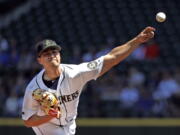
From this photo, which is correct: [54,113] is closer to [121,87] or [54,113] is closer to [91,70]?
[91,70]

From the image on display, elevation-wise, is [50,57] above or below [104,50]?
below

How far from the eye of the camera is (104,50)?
1058cm

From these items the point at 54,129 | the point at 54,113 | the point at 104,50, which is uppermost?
the point at 104,50

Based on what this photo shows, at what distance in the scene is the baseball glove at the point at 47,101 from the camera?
4.71 meters

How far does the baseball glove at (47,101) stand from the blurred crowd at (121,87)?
4.58 metres

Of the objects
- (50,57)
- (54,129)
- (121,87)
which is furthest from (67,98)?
(121,87)

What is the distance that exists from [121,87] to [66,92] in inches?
181

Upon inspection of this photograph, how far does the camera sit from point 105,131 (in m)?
8.95

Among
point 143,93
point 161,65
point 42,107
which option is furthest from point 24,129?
point 42,107

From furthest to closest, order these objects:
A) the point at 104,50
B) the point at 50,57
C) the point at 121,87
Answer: the point at 104,50, the point at 121,87, the point at 50,57

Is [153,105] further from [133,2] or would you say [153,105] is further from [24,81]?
[133,2]

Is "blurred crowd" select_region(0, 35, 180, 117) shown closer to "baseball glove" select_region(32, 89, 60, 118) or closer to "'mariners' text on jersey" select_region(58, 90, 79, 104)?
"'mariners' text on jersey" select_region(58, 90, 79, 104)

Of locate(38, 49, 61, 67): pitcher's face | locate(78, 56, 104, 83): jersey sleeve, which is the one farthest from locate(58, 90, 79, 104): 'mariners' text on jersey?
locate(38, 49, 61, 67): pitcher's face

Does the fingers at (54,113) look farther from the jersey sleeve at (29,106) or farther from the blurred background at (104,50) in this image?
→ the blurred background at (104,50)
